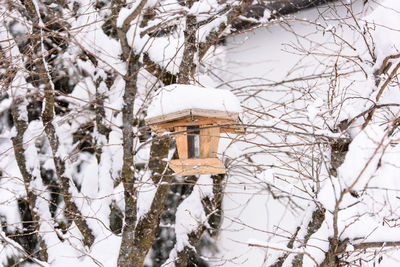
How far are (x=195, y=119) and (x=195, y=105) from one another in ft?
0.50

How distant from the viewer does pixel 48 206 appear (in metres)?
4.50

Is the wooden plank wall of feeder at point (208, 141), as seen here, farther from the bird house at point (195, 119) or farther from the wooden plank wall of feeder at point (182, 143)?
the wooden plank wall of feeder at point (182, 143)

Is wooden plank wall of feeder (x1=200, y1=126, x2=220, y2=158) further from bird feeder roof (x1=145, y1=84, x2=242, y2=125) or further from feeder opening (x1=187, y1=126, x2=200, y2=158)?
bird feeder roof (x1=145, y1=84, x2=242, y2=125)

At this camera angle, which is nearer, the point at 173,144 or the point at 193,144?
the point at 193,144

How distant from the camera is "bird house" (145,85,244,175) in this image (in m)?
2.58

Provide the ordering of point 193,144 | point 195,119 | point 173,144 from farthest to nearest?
point 173,144, point 193,144, point 195,119

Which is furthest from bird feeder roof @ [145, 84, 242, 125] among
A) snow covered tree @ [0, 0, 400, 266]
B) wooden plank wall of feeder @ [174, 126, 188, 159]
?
snow covered tree @ [0, 0, 400, 266]

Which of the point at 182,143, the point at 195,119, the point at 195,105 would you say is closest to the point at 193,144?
the point at 182,143

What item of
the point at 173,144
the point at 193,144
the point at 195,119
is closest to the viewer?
the point at 195,119

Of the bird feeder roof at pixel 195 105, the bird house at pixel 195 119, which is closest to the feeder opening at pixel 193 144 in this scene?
the bird house at pixel 195 119

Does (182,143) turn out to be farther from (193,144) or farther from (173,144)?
(173,144)

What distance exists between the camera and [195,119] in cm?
267

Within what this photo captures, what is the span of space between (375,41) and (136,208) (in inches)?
89.1

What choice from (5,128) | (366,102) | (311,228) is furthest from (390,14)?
(5,128)
